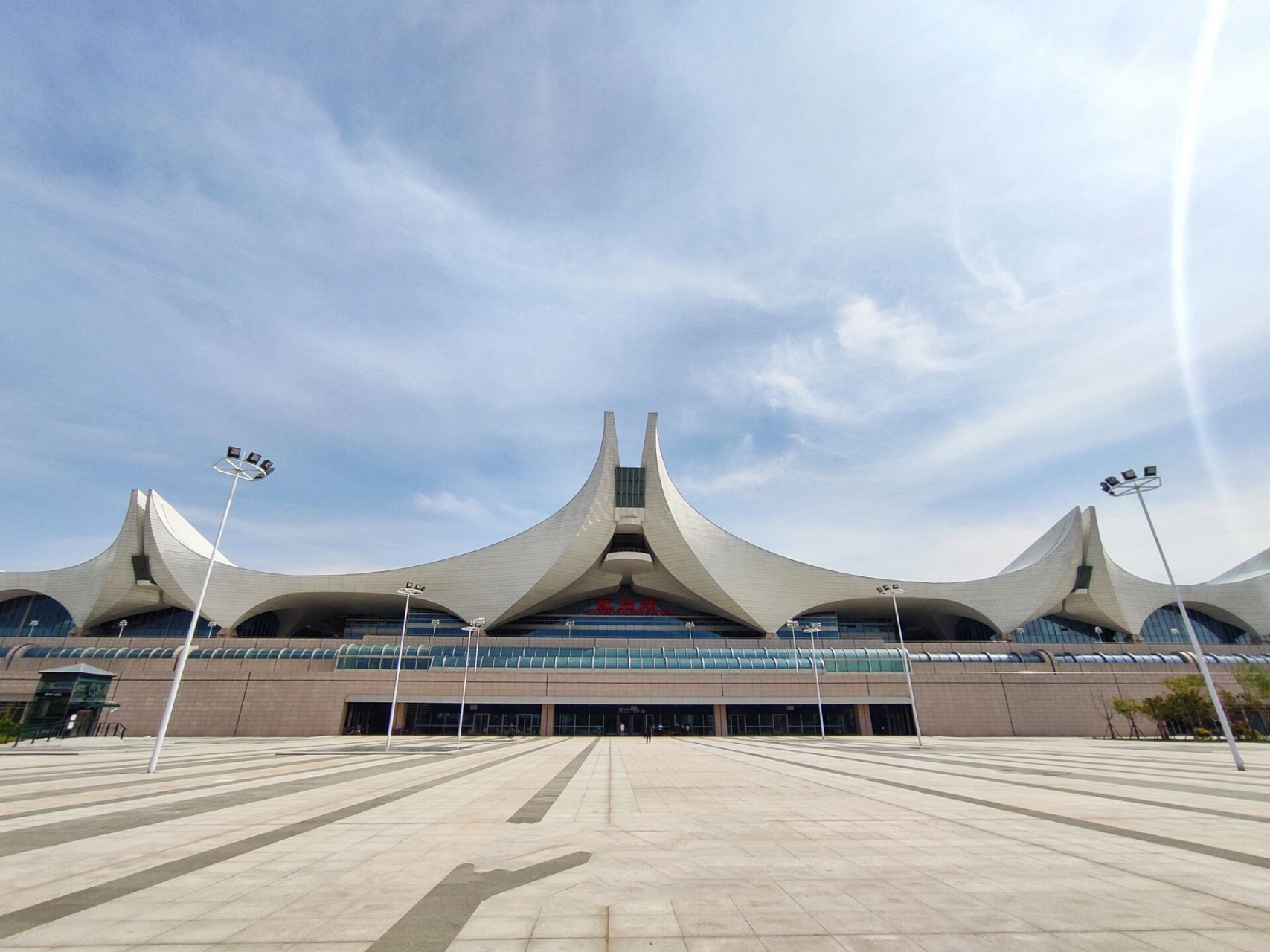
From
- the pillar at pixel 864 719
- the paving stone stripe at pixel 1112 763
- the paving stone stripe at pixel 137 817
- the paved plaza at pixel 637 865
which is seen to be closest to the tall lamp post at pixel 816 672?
the pillar at pixel 864 719

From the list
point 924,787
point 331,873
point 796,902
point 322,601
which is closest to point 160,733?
point 331,873

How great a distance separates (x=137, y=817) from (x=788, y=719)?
3318cm

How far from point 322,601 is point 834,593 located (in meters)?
38.6

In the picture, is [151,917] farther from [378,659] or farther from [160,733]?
[378,659]

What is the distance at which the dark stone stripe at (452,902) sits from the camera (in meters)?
3.35

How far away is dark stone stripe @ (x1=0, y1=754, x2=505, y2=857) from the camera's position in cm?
582

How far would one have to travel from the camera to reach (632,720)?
115 feet

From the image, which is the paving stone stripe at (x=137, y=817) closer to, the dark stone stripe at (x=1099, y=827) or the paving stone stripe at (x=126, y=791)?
the paving stone stripe at (x=126, y=791)

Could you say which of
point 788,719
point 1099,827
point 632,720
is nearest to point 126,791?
point 1099,827

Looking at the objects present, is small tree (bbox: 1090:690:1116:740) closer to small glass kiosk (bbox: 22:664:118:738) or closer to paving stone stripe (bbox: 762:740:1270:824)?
paving stone stripe (bbox: 762:740:1270:824)

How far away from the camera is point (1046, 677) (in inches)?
1297

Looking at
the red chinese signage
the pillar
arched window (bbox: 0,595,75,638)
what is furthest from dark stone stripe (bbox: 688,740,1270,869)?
arched window (bbox: 0,595,75,638)

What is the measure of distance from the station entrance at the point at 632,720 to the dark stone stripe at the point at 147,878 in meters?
28.7

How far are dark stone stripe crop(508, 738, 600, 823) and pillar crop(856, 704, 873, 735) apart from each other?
25341 mm
